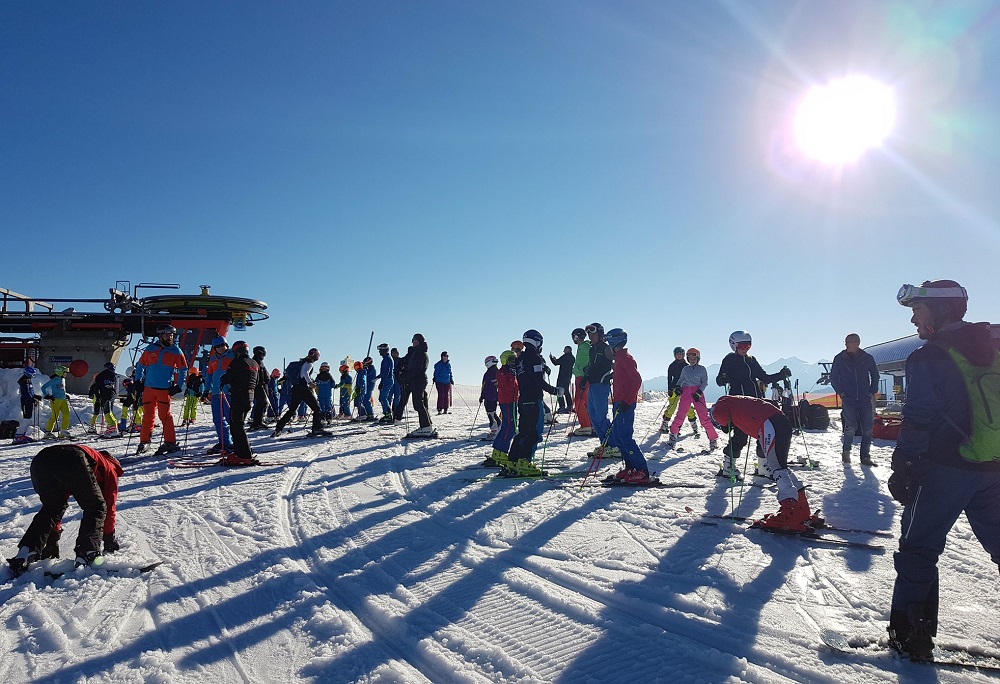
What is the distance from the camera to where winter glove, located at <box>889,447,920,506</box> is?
108 inches

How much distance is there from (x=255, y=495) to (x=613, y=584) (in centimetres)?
484

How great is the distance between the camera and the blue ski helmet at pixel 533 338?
7949 millimetres

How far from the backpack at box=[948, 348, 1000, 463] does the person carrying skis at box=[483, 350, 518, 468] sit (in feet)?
19.3

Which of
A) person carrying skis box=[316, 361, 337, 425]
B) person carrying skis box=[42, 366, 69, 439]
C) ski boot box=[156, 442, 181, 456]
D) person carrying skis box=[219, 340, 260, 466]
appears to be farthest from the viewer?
person carrying skis box=[316, 361, 337, 425]

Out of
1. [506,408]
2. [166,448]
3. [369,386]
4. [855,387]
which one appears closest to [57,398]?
[166,448]

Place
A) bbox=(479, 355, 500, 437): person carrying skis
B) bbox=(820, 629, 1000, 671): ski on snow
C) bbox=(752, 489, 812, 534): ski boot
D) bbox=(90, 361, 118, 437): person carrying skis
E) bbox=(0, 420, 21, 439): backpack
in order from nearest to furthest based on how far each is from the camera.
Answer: bbox=(820, 629, 1000, 671): ski on snow < bbox=(752, 489, 812, 534): ski boot < bbox=(479, 355, 500, 437): person carrying skis < bbox=(0, 420, 21, 439): backpack < bbox=(90, 361, 118, 437): person carrying skis

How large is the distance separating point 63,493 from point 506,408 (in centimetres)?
550

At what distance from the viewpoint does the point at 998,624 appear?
296 cm

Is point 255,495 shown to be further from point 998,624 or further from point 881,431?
point 881,431

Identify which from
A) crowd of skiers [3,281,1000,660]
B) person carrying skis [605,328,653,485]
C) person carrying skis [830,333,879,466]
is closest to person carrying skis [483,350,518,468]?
crowd of skiers [3,281,1000,660]

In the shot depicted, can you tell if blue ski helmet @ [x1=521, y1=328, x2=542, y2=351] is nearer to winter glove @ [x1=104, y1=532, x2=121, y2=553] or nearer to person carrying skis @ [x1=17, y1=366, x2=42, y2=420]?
winter glove @ [x1=104, y1=532, x2=121, y2=553]

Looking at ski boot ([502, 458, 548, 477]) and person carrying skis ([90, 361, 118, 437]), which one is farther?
person carrying skis ([90, 361, 118, 437])

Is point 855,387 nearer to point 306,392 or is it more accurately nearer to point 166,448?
point 306,392

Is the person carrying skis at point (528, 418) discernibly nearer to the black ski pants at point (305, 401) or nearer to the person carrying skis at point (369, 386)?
the black ski pants at point (305, 401)
